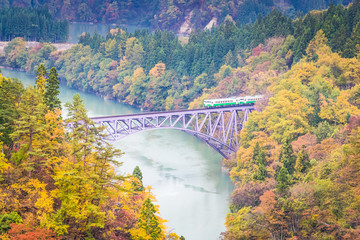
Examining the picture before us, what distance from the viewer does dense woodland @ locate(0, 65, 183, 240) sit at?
1559 inches

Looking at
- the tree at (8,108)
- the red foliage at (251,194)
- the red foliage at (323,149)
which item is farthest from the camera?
the red foliage at (323,149)

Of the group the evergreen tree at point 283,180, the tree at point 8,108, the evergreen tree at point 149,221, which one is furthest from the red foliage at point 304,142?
the tree at point 8,108

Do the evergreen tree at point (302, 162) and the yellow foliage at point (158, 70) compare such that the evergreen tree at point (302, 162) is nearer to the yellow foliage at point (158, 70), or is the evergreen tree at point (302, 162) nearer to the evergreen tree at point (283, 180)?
the evergreen tree at point (283, 180)

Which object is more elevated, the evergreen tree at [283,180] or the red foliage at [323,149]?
the red foliage at [323,149]

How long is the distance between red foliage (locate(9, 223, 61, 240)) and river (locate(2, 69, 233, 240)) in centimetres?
1734

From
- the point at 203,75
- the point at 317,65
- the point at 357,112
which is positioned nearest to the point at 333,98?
the point at 357,112

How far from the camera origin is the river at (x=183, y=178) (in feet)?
192

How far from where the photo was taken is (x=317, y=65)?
7806 cm

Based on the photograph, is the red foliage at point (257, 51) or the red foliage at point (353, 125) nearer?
the red foliage at point (353, 125)

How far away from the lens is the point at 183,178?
69.6m

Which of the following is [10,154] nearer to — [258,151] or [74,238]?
[74,238]

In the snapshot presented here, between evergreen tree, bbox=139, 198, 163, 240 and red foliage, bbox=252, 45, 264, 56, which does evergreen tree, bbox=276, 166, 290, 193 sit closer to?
evergreen tree, bbox=139, 198, 163, 240

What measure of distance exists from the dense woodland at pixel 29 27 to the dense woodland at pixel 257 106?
8255mm

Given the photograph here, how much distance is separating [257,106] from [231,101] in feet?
13.7
